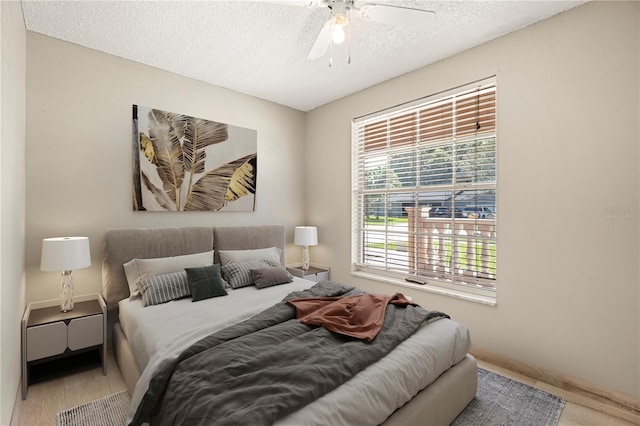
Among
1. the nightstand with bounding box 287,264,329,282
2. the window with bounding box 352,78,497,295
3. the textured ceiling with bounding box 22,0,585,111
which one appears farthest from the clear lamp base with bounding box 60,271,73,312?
the window with bounding box 352,78,497,295

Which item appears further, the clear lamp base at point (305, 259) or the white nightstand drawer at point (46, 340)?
the clear lamp base at point (305, 259)

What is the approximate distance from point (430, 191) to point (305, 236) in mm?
1612

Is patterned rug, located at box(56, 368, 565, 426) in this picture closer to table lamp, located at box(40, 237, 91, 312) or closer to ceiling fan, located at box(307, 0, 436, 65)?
table lamp, located at box(40, 237, 91, 312)

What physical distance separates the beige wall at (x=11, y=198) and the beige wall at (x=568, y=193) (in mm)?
3225

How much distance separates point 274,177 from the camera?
416cm

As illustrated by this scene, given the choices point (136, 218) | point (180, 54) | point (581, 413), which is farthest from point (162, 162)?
point (581, 413)

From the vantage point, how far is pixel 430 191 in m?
3.19

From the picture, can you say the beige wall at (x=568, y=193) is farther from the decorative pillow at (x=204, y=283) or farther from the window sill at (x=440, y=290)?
the decorative pillow at (x=204, y=283)

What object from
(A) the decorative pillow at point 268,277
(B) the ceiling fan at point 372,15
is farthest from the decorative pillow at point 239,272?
(B) the ceiling fan at point 372,15

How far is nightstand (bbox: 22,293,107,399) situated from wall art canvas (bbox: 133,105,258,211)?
106cm

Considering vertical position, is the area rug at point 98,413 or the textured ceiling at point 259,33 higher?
the textured ceiling at point 259,33

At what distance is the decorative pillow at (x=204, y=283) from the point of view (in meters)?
2.63

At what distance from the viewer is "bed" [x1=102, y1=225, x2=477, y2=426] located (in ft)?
4.62

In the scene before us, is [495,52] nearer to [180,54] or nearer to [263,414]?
[180,54]
